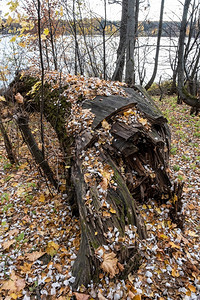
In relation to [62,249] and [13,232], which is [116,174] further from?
[13,232]

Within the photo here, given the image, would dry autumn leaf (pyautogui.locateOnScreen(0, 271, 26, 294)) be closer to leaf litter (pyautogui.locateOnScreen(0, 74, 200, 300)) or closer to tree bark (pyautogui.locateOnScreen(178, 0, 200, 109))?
leaf litter (pyautogui.locateOnScreen(0, 74, 200, 300))

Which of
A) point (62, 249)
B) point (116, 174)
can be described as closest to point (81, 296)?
point (62, 249)

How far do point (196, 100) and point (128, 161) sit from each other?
7269 millimetres

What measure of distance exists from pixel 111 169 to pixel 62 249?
5.05 ft

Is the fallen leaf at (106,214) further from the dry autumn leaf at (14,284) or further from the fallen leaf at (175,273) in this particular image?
the dry autumn leaf at (14,284)

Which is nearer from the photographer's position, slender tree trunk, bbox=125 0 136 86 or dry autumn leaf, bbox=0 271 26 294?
dry autumn leaf, bbox=0 271 26 294

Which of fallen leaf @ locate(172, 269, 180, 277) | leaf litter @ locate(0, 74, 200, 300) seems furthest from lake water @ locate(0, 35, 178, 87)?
fallen leaf @ locate(172, 269, 180, 277)

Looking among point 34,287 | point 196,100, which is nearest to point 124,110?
point 34,287

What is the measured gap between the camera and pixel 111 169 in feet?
10.5

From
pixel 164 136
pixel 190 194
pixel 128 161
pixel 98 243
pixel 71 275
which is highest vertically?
pixel 164 136

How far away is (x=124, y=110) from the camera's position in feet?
12.8

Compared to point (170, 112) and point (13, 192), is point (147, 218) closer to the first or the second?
point (13, 192)

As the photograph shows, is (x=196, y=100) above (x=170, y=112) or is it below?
above

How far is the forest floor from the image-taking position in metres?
2.40
